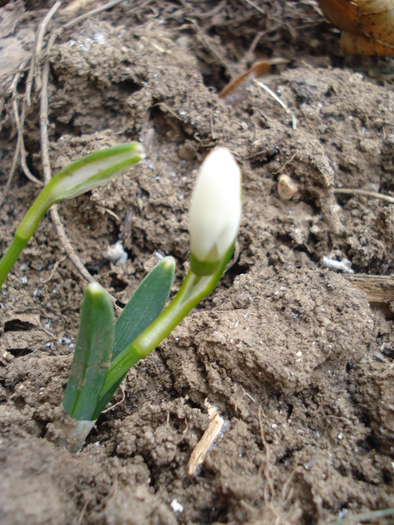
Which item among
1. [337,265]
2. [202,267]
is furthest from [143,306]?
[337,265]

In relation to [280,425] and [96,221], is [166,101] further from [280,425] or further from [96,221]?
[280,425]

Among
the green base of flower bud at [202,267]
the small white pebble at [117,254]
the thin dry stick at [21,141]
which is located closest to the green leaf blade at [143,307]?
the green base of flower bud at [202,267]

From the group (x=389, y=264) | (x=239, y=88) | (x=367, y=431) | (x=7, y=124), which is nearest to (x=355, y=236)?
(x=389, y=264)

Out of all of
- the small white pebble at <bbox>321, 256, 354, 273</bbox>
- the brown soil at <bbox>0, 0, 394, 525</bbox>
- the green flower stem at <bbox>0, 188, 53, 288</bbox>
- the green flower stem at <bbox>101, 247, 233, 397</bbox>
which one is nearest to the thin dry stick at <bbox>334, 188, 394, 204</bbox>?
the brown soil at <bbox>0, 0, 394, 525</bbox>

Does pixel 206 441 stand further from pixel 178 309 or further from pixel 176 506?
pixel 178 309

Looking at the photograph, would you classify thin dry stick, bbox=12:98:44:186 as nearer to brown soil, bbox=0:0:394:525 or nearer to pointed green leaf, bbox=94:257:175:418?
brown soil, bbox=0:0:394:525

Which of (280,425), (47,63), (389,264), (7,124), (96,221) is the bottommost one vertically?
(389,264)

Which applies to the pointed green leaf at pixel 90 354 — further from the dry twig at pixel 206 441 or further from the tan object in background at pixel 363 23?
the tan object in background at pixel 363 23
